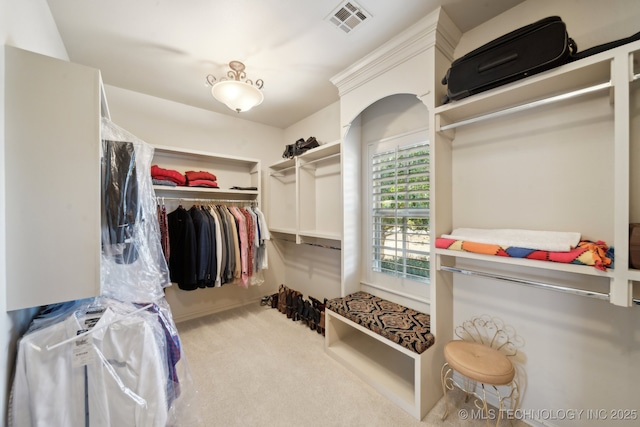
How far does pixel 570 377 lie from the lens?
4.36ft

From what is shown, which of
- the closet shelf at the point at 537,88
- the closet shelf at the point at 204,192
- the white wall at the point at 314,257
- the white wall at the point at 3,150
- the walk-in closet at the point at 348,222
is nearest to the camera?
the white wall at the point at 3,150

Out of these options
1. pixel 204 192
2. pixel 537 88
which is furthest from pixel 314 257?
pixel 537 88

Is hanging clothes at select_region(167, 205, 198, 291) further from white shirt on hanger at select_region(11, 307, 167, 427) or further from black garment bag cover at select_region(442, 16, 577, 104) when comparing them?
black garment bag cover at select_region(442, 16, 577, 104)

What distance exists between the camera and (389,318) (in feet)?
6.04

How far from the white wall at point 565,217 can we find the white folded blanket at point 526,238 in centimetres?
15

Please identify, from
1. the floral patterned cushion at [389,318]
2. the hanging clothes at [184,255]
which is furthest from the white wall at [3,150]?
the floral patterned cushion at [389,318]

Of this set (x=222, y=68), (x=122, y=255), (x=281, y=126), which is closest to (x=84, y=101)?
(x=122, y=255)

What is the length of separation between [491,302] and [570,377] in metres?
0.50

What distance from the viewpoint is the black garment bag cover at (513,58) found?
1.11 m

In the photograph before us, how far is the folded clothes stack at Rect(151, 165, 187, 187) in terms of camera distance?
94.8 inches

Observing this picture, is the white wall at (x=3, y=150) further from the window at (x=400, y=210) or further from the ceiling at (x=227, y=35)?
the window at (x=400, y=210)

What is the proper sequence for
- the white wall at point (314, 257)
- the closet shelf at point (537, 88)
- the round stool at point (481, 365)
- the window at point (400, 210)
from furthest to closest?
the white wall at point (314, 257), the window at point (400, 210), the round stool at point (481, 365), the closet shelf at point (537, 88)

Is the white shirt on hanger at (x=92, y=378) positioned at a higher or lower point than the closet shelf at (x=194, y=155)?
lower

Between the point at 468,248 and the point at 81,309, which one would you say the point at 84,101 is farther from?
the point at 468,248
